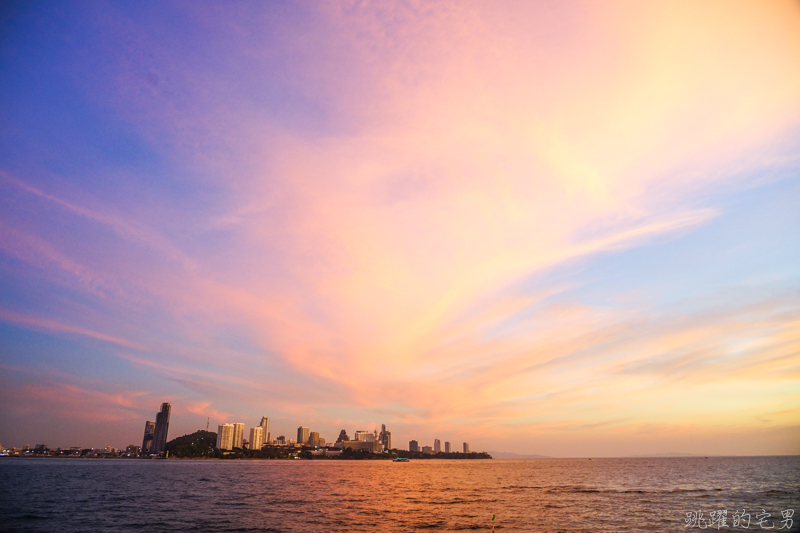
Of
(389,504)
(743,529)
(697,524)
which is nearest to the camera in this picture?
(743,529)

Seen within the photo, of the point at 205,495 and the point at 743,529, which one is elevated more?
the point at 743,529

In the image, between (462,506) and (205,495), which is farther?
(205,495)

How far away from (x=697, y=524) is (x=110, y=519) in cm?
7798

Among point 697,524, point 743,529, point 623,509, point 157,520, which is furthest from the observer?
point 623,509

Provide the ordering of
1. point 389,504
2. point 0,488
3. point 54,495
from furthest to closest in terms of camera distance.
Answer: point 0,488 < point 54,495 < point 389,504

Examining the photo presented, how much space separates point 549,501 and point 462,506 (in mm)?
19042

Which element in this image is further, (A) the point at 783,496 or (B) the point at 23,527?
(A) the point at 783,496

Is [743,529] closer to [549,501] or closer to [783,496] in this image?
[549,501]

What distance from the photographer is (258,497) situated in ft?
274

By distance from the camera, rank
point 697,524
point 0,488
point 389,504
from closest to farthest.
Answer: point 697,524 < point 389,504 < point 0,488

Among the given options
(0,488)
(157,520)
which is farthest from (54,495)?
(157,520)

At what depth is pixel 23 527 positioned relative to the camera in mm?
48875

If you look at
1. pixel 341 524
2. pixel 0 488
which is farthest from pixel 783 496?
pixel 0 488

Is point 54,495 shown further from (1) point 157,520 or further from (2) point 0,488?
(1) point 157,520
